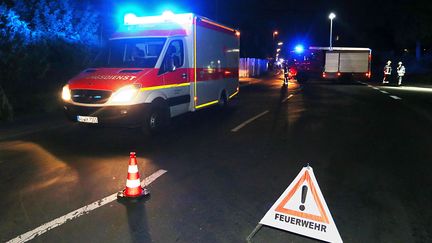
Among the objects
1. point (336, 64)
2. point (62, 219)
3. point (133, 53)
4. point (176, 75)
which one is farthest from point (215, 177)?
point (336, 64)

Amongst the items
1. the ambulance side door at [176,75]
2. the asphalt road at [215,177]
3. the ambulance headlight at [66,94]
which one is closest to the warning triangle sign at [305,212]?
the asphalt road at [215,177]

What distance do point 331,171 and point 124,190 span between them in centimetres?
322

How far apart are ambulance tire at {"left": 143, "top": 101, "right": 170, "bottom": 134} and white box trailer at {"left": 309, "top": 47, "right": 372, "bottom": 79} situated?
24.1 meters

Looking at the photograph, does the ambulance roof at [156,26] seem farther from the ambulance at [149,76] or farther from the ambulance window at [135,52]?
the ambulance window at [135,52]

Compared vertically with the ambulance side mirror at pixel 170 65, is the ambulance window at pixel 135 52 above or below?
above

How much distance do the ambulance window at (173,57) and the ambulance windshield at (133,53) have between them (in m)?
0.20

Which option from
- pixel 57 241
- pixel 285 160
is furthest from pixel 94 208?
pixel 285 160

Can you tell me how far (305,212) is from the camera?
390cm

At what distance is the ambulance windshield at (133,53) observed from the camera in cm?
977

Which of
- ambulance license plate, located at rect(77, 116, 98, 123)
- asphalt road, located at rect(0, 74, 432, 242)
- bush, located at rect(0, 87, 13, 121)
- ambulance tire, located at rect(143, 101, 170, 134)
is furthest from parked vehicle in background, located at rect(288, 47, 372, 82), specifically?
ambulance license plate, located at rect(77, 116, 98, 123)

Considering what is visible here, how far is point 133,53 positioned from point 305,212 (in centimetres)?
737

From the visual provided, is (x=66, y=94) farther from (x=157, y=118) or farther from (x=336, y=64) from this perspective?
→ (x=336, y=64)

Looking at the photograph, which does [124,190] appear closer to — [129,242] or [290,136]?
[129,242]

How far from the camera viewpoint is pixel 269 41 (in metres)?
71.3
